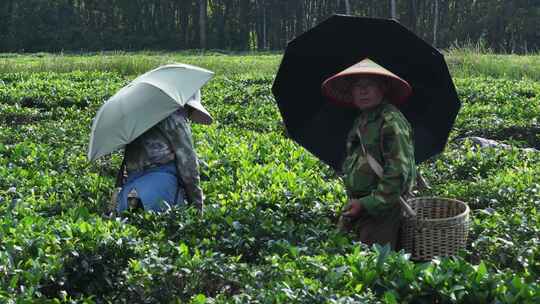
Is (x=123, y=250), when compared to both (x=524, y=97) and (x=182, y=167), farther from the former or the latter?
(x=524, y=97)

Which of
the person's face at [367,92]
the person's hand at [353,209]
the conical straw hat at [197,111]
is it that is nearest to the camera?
the person's hand at [353,209]

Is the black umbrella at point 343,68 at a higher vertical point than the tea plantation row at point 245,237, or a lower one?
higher

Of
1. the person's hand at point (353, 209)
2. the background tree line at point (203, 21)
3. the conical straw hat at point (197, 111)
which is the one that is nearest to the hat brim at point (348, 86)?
the person's hand at point (353, 209)

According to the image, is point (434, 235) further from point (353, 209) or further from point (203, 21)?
point (203, 21)

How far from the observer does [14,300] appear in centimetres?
375

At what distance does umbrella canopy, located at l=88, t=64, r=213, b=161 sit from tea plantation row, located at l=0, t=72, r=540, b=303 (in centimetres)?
58

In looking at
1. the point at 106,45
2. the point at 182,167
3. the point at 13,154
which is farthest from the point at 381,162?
the point at 106,45

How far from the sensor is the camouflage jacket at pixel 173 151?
5.72m

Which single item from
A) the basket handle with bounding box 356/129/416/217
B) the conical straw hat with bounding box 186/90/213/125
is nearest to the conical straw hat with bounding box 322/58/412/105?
the basket handle with bounding box 356/129/416/217

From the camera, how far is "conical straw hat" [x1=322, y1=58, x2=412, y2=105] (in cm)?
492

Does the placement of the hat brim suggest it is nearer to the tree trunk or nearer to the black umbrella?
the black umbrella

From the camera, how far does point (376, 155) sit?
4984 mm

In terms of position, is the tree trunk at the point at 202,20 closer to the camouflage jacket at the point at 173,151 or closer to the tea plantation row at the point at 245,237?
the tea plantation row at the point at 245,237

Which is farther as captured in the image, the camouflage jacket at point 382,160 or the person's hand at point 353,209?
the person's hand at point 353,209
